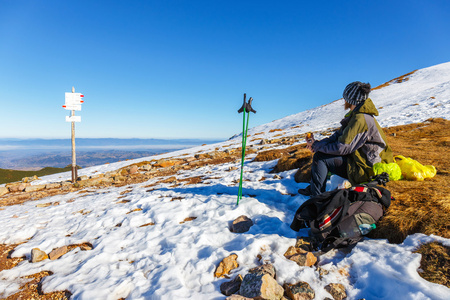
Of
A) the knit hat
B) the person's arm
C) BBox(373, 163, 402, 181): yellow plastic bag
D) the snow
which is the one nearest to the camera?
the snow

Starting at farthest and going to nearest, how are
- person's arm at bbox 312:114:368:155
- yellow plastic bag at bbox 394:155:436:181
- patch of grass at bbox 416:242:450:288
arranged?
yellow plastic bag at bbox 394:155:436:181 < person's arm at bbox 312:114:368:155 < patch of grass at bbox 416:242:450:288

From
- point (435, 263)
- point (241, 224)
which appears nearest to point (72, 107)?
point (241, 224)

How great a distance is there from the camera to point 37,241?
5.42m

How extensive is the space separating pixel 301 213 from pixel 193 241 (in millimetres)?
2246

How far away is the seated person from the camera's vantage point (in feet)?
13.7

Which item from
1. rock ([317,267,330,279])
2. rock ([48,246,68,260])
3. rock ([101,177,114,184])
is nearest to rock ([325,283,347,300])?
rock ([317,267,330,279])

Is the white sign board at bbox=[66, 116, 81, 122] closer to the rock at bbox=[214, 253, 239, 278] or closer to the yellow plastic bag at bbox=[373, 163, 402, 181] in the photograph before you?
the rock at bbox=[214, 253, 239, 278]

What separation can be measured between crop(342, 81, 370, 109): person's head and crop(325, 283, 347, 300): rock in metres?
3.55

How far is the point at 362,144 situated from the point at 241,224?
3064 millimetres

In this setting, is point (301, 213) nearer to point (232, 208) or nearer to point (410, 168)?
point (232, 208)

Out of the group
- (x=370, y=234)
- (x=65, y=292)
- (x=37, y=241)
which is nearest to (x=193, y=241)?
(x=65, y=292)

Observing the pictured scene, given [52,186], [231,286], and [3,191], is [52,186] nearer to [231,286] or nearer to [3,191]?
[3,191]

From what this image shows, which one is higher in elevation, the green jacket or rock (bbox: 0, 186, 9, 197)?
the green jacket

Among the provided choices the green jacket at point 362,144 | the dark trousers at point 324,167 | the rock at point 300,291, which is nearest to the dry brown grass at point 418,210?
the green jacket at point 362,144
